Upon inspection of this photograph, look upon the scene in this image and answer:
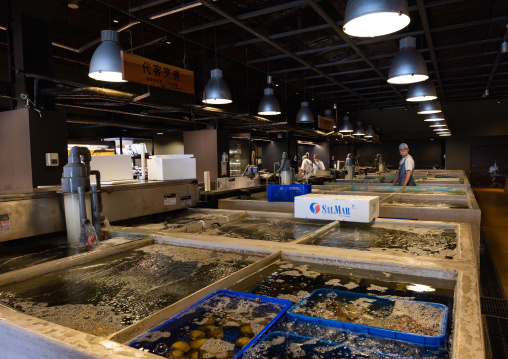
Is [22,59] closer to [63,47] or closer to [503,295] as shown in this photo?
[63,47]

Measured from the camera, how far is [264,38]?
5.85 meters

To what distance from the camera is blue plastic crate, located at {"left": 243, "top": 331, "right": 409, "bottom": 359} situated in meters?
Answer: 0.92

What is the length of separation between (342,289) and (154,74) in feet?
12.0

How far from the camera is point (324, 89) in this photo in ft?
37.2

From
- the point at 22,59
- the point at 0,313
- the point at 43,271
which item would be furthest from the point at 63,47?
the point at 0,313

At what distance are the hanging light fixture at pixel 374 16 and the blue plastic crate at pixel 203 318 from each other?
193 centimetres

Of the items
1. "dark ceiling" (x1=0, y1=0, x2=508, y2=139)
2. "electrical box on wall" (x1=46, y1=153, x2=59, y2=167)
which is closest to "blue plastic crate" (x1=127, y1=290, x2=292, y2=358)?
"dark ceiling" (x1=0, y1=0, x2=508, y2=139)

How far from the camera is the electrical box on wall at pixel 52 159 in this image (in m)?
4.80

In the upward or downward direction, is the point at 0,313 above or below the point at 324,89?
below

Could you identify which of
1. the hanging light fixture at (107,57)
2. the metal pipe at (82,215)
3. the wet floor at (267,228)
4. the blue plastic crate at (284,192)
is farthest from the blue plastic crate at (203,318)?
the hanging light fixture at (107,57)

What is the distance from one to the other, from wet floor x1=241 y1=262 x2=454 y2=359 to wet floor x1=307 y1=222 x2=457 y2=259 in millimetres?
435

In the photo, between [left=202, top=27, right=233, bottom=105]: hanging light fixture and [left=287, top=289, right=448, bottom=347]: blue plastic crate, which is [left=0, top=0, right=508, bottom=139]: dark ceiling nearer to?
[left=202, top=27, right=233, bottom=105]: hanging light fixture

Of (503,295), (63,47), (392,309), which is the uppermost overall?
(63,47)

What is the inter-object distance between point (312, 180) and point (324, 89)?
4.40 m
